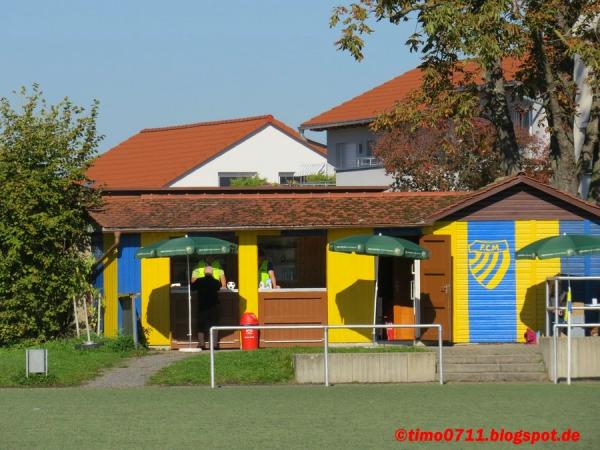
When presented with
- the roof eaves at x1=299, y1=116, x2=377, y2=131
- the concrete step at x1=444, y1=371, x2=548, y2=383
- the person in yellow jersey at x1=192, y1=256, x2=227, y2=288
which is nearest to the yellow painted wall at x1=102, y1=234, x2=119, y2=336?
the person in yellow jersey at x1=192, y1=256, x2=227, y2=288

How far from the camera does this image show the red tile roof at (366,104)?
57.8 metres

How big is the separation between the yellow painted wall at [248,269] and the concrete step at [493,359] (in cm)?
538

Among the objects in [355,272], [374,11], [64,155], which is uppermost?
[374,11]

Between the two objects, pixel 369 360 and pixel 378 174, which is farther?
pixel 378 174

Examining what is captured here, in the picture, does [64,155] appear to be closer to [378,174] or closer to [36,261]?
[36,261]

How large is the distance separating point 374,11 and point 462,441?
56.9 feet

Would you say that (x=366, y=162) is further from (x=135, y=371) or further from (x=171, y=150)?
(x=135, y=371)

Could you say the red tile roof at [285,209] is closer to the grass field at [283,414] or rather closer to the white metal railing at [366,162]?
the grass field at [283,414]

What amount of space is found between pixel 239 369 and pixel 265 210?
6.36m

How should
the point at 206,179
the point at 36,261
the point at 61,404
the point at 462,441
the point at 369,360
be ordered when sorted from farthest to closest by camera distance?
the point at 206,179 < the point at 36,261 < the point at 369,360 < the point at 61,404 < the point at 462,441

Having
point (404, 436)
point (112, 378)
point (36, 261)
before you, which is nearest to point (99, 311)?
point (36, 261)

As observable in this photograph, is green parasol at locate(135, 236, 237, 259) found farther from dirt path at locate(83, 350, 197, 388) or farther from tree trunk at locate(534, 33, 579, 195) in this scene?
tree trunk at locate(534, 33, 579, 195)

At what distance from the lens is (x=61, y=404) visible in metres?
20.3

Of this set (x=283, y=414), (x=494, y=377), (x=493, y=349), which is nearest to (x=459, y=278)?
(x=493, y=349)
